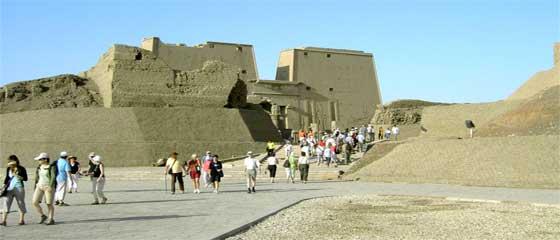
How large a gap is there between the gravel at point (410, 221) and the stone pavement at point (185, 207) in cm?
57

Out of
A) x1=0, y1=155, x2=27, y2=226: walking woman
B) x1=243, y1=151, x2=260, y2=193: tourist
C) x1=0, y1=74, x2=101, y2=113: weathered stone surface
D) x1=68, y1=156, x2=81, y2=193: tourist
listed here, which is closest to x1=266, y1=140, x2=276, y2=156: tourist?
x1=243, y1=151, x2=260, y2=193: tourist

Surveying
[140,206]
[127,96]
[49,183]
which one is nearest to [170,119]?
[127,96]

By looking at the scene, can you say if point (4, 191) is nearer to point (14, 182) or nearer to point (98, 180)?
point (14, 182)

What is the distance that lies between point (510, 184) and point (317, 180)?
245 inches

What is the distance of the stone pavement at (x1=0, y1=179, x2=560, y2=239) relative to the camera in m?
8.82

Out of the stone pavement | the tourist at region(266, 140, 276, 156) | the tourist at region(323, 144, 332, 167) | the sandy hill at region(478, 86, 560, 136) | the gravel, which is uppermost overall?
A: the sandy hill at region(478, 86, 560, 136)

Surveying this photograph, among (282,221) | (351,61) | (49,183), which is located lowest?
(282,221)

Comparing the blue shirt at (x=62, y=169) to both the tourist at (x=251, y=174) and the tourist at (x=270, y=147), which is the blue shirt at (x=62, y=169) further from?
the tourist at (x=270, y=147)

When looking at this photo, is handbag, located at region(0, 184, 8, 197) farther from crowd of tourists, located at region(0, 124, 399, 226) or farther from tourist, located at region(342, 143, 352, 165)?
tourist, located at region(342, 143, 352, 165)

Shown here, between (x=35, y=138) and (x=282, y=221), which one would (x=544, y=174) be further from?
(x=35, y=138)

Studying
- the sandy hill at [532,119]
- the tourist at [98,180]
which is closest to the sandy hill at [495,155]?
the sandy hill at [532,119]

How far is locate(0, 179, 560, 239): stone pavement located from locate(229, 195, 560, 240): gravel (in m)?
0.57

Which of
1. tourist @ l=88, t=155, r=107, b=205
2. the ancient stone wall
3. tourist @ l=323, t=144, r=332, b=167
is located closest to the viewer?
tourist @ l=88, t=155, r=107, b=205

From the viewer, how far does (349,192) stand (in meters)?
15.8
